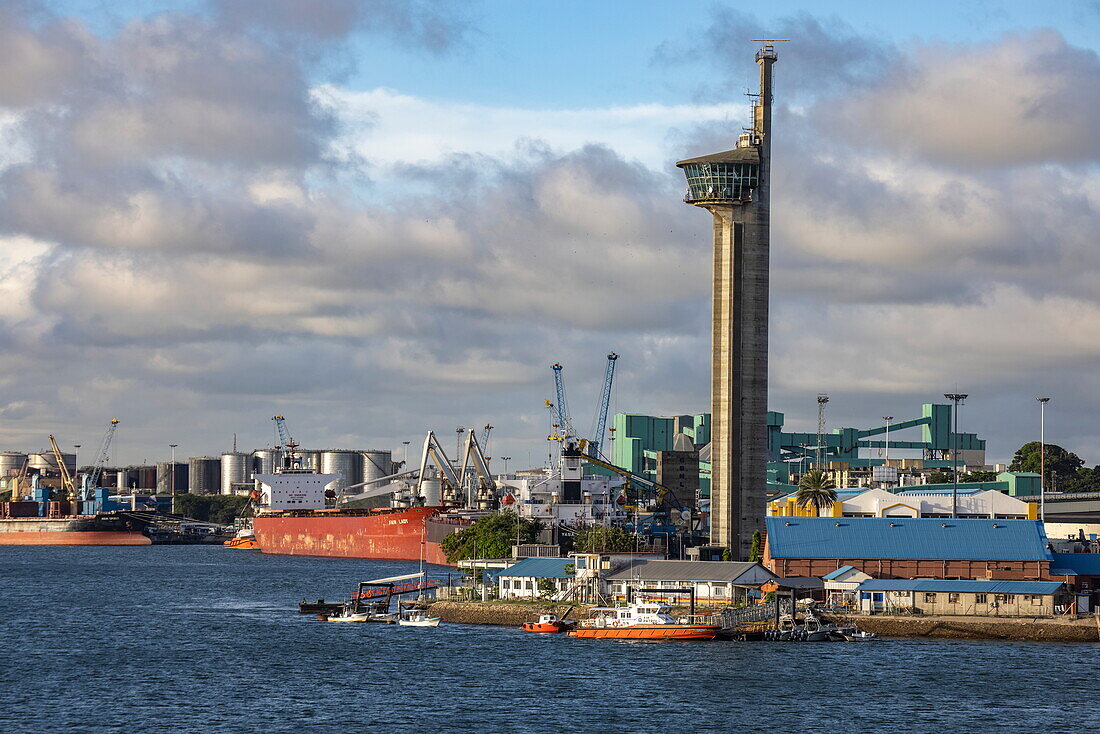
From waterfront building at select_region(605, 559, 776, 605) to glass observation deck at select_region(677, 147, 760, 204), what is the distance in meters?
55.3

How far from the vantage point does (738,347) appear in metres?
160

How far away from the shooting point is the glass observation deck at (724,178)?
6378 inches

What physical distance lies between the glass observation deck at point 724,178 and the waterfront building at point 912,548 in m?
46.9

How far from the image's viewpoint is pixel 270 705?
8056 cm

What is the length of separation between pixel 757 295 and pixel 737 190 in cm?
1188

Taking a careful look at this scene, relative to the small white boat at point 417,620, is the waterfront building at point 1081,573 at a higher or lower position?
higher

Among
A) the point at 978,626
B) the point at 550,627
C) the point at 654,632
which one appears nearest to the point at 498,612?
the point at 550,627

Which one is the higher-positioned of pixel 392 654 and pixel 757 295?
pixel 757 295

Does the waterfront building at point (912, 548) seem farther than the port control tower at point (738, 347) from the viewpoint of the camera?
No

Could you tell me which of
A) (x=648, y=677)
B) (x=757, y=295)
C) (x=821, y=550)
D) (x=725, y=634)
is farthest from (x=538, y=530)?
(x=648, y=677)

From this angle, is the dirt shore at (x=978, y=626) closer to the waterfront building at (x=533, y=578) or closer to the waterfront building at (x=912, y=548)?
the waterfront building at (x=533, y=578)

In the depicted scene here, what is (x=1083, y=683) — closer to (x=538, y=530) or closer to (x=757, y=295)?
(x=757, y=295)

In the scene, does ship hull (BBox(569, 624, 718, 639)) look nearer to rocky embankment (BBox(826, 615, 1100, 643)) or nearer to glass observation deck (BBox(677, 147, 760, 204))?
rocky embankment (BBox(826, 615, 1100, 643))

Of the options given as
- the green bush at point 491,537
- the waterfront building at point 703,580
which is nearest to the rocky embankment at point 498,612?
the waterfront building at point 703,580
